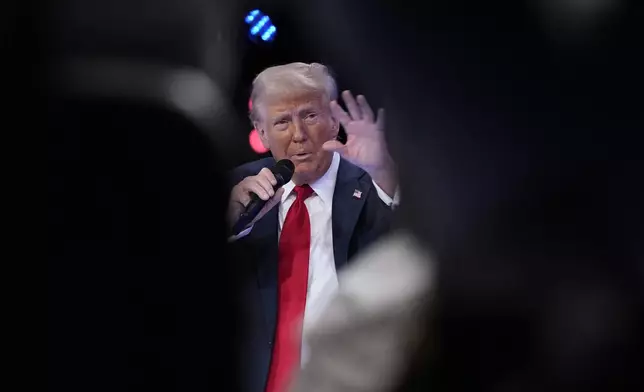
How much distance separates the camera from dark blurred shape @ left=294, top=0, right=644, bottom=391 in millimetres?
929

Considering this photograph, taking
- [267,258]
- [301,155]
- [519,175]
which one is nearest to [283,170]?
[301,155]

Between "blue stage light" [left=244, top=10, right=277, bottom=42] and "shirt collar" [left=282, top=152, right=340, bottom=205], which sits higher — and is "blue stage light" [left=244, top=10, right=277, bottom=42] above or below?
above

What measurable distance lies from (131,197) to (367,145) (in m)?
0.36

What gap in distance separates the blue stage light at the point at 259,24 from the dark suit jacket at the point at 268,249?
18 cm

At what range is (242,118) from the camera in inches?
34.6

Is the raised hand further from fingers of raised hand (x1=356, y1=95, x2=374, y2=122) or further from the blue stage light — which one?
the blue stage light

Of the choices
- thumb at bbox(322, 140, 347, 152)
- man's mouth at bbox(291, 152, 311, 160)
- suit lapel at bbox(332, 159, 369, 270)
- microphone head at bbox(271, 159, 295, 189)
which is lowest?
suit lapel at bbox(332, 159, 369, 270)

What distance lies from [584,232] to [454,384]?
1.03 ft

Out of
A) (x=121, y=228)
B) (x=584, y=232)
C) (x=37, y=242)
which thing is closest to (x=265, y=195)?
(x=121, y=228)

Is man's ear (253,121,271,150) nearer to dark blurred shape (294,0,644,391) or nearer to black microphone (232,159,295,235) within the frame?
black microphone (232,159,295,235)

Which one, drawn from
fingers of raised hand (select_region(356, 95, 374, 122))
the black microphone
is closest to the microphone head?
the black microphone

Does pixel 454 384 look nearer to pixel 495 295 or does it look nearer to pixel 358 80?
pixel 495 295

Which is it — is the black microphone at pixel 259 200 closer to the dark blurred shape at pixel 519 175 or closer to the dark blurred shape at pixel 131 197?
the dark blurred shape at pixel 131 197

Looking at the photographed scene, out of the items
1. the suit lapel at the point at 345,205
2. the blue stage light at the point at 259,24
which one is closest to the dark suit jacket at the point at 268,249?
the suit lapel at the point at 345,205
